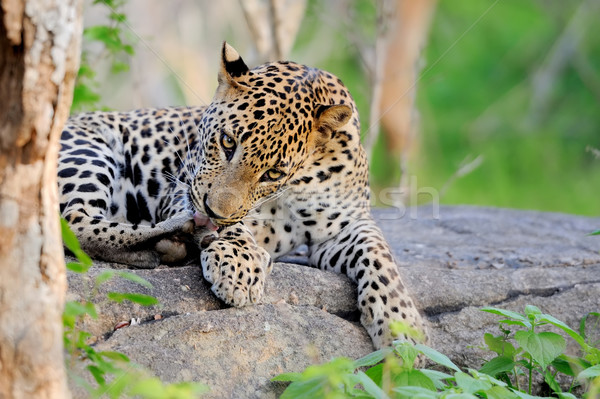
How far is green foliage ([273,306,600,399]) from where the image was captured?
4.04 metres

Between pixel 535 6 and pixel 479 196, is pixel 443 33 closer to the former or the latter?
pixel 535 6

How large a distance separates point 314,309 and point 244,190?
963 mm

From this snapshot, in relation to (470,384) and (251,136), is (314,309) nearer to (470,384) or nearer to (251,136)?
(251,136)

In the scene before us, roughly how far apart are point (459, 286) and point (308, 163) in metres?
1.52

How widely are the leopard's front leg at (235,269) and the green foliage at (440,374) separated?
3.01 ft

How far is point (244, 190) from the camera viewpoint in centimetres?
604

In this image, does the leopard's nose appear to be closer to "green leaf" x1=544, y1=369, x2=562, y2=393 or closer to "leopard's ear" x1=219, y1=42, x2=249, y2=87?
"leopard's ear" x1=219, y1=42, x2=249, y2=87

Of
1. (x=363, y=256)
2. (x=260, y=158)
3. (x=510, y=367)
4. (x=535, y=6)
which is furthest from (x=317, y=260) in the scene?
(x=535, y=6)

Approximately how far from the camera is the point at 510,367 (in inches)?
215

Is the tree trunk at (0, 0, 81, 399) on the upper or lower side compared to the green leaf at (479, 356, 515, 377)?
upper

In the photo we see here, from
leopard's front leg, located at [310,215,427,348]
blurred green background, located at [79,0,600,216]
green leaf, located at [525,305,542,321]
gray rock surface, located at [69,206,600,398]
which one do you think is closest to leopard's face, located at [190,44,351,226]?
gray rock surface, located at [69,206,600,398]

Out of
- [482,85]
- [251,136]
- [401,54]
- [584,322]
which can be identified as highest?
[401,54]

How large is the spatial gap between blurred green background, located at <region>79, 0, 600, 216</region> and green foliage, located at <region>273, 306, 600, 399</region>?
13112 millimetres

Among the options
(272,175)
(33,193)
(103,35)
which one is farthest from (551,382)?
(103,35)
